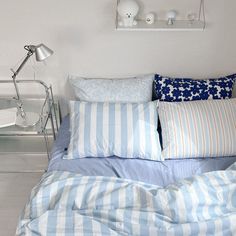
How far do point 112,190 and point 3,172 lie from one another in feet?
3.84

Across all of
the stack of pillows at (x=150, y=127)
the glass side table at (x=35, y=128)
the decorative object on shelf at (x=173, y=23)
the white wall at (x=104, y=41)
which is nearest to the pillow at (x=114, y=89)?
the stack of pillows at (x=150, y=127)

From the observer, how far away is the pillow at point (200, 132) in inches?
→ 67.4

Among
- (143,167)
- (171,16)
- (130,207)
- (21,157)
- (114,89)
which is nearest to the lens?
(130,207)

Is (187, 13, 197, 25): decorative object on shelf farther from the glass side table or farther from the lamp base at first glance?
the lamp base

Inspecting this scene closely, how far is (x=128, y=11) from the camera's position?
172 cm

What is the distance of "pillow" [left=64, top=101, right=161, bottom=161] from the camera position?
5.57ft

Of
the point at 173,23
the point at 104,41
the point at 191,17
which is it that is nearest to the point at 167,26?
the point at 173,23

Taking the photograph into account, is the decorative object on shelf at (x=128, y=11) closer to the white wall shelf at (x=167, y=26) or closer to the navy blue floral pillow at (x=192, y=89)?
the white wall shelf at (x=167, y=26)

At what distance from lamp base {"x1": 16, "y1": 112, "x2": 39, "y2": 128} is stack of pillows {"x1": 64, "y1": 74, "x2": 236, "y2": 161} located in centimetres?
32

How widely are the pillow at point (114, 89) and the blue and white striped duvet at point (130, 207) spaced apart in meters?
0.64

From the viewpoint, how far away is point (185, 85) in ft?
6.35

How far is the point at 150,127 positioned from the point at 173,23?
67cm

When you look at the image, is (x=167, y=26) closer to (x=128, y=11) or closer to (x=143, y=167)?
(x=128, y=11)

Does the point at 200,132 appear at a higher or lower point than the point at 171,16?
lower
